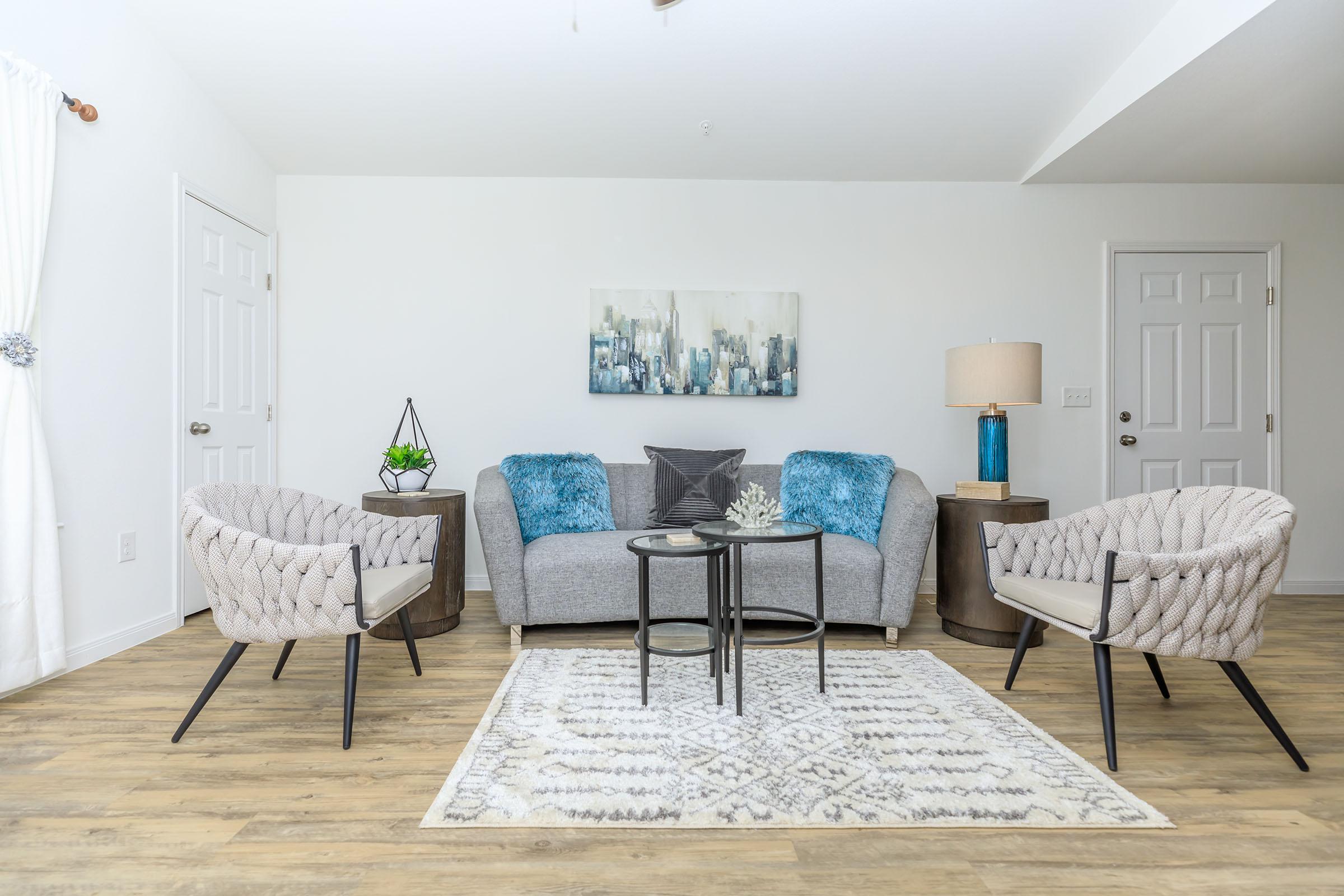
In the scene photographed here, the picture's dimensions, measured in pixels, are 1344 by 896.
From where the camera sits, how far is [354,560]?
79.4 inches

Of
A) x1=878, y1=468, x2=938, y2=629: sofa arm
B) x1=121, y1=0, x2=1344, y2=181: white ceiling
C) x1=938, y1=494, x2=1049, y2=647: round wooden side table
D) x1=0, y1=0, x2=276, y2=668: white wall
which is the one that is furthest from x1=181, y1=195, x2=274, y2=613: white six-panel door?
x1=938, y1=494, x2=1049, y2=647: round wooden side table

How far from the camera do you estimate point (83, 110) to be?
8.57 feet

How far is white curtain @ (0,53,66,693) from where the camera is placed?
90.4 inches

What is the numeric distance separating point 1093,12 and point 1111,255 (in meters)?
1.63

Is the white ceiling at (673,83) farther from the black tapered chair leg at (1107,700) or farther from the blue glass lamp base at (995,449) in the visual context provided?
the black tapered chair leg at (1107,700)

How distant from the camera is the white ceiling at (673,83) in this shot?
2877 millimetres

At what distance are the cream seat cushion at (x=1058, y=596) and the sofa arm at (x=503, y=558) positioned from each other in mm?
1942

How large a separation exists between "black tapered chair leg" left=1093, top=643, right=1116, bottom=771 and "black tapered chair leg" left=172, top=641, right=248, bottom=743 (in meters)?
2.46

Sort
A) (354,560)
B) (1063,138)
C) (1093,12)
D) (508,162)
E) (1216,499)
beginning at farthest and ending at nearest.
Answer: (508,162)
(1063,138)
(1093,12)
(1216,499)
(354,560)

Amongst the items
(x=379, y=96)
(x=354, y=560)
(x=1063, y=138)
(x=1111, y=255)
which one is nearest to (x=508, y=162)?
(x=379, y=96)

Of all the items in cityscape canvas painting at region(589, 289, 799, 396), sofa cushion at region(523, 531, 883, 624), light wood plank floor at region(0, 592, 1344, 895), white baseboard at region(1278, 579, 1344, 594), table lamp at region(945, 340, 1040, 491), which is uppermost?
cityscape canvas painting at region(589, 289, 799, 396)

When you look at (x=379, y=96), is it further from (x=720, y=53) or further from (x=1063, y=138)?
(x=1063, y=138)

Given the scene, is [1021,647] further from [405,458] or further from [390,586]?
[405,458]

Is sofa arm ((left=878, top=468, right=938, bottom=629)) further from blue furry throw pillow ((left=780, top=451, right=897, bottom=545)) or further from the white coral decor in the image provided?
the white coral decor
